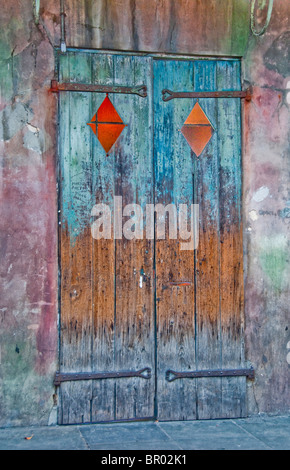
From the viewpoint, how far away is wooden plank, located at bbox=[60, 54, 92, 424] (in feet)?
11.2

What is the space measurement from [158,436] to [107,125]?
86.6 inches

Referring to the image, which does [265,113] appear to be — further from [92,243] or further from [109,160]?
[92,243]

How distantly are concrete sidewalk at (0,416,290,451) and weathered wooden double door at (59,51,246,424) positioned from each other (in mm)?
112

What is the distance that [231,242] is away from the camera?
3.64 m

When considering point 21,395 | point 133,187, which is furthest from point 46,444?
point 133,187

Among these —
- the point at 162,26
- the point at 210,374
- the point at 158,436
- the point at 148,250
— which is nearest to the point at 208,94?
the point at 162,26

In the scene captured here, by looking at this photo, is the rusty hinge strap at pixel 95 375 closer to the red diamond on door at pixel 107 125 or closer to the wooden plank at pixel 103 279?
the wooden plank at pixel 103 279

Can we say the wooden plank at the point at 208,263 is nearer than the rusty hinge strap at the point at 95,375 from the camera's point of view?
No

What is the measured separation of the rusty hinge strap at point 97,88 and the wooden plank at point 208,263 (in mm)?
441

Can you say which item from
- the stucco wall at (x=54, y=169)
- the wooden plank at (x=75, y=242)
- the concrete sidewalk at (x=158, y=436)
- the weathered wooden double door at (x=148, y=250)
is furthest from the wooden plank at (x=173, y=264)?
the wooden plank at (x=75, y=242)

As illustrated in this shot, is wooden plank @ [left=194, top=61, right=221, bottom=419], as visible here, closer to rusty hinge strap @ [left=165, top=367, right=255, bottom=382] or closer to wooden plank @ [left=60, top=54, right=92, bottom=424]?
rusty hinge strap @ [left=165, top=367, right=255, bottom=382]

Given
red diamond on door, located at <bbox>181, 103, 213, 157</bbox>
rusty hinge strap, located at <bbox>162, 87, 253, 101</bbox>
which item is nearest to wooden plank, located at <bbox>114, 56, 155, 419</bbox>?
rusty hinge strap, located at <bbox>162, 87, 253, 101</bbox>

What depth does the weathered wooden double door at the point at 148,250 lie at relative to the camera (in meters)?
3.46

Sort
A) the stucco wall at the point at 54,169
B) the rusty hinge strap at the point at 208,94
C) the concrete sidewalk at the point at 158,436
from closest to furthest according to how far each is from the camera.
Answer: the concrete sidewalk at the point at 158,436 → the stucco wall at the point at 54,169 → the rusty hinge strap at the point at 208,94
